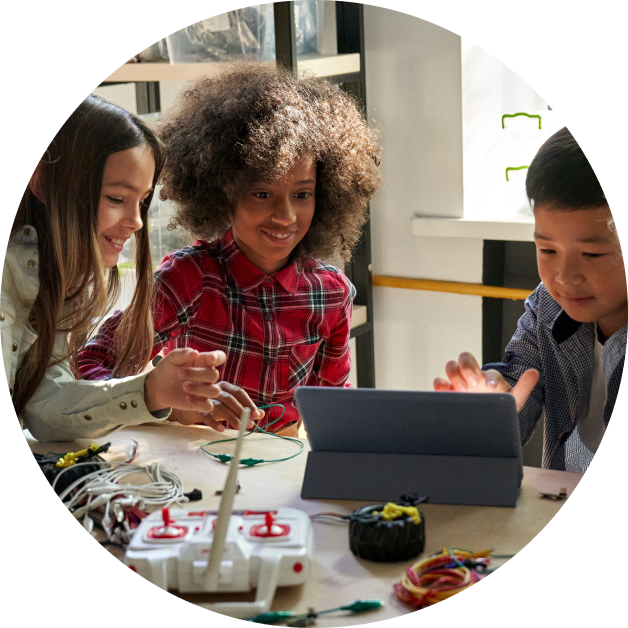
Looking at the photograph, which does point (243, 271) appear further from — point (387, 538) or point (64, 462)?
point (387, 538)

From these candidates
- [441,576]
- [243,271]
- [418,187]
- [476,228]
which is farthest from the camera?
[418,187]

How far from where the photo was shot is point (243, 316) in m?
1.25

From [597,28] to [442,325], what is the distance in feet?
4.20

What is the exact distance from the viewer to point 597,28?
2.35ft

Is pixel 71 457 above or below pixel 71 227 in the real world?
below

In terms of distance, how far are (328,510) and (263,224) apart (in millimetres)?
584

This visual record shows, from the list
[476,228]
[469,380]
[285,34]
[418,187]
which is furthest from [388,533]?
[418,187]

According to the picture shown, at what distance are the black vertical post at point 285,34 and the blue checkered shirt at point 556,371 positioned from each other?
2.43ft

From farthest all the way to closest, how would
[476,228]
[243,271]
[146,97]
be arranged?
[476,228], [146,97], [243,271]

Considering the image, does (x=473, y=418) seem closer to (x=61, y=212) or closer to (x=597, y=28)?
(x=597, y=28)

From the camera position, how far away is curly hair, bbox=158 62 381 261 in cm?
117

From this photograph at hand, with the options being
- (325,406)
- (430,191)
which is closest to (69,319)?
(325,406)

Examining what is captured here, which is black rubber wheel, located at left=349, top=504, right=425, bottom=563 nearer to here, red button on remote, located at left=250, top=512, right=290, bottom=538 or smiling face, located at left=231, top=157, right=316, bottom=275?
red button on remote, located at left=250, top=512, right=290, bottom=538

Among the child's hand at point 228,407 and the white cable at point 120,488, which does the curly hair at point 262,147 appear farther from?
the white cable at point 120,488
